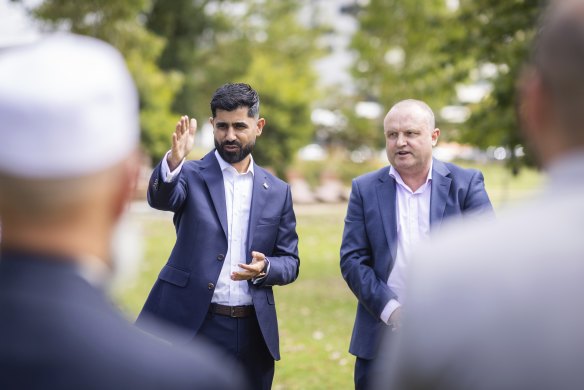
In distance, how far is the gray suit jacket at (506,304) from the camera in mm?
1467

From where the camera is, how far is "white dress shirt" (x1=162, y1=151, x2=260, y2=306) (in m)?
5.00

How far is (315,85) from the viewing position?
1602 inches

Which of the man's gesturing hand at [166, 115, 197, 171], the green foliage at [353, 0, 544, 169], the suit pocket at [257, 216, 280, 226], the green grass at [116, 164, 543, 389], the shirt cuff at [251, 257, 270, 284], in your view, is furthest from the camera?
the green foliage at [353, 0, 544, 169]

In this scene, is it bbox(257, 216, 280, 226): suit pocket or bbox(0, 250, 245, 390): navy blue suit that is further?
bbox(257, 216, 280, 226): suit pocket

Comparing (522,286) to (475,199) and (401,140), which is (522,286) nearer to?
(401,140)

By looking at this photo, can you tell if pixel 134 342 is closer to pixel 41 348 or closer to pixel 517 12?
pixel 41 348

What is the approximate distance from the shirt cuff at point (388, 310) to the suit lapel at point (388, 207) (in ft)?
0.89

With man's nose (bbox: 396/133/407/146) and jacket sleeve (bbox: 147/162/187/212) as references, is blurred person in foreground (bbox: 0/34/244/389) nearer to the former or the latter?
jacket sleeve (bbox: 147/162/187/212)

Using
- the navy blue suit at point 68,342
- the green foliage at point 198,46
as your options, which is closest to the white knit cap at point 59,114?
the navy blue suit at point 68,342

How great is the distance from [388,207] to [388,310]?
672 mm

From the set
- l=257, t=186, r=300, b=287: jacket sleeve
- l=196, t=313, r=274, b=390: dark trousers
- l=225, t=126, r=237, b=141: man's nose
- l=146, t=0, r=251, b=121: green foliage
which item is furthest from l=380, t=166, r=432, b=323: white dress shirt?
l=146, t=0, r=251, b=121: green foliage

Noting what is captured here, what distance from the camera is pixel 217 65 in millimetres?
35906

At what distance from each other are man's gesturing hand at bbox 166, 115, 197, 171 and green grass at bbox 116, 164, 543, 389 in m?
0.79

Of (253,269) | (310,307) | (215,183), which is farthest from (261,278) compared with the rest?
(310,307)
